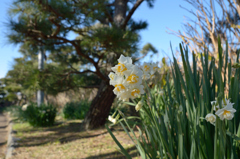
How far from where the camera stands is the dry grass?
2441mm

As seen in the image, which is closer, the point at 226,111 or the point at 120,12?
the point at 226,111

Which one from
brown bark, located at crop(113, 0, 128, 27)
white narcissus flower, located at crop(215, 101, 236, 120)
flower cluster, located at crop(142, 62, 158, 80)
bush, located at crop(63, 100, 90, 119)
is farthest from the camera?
bush, located at crop(63, 100, 90, 119)

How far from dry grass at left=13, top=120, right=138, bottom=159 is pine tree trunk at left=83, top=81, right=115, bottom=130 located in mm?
195

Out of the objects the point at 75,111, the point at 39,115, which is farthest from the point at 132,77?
the point at 75,111

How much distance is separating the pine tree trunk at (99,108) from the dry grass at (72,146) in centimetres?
19

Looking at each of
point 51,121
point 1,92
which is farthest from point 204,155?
point 1,92

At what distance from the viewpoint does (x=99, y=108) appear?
151 inches

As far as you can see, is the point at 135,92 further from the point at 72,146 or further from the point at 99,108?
the point at 99,108

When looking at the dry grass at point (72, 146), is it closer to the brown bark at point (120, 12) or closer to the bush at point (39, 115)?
the bush at point (39, 115)

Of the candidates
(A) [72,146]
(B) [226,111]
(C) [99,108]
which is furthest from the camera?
(C) [99,108]

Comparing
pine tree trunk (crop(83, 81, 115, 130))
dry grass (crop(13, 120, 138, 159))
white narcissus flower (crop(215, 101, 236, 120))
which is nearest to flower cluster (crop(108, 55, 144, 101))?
white narcissus flower (crop(215, 101, 236, 120))

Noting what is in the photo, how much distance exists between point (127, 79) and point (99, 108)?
10.4ft

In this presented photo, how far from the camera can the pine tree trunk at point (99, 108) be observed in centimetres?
379

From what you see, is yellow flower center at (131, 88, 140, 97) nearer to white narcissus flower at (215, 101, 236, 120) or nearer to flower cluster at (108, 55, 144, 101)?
flower cluster at (108, 55, 144, 101)
